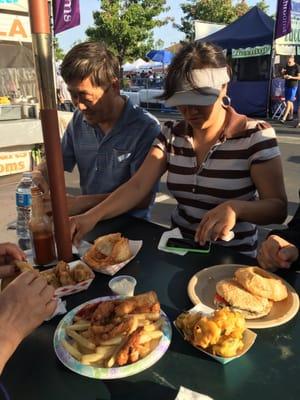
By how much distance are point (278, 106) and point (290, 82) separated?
3.57 feet

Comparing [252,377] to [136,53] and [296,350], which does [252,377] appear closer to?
[296,350]

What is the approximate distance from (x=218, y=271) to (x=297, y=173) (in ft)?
16.8

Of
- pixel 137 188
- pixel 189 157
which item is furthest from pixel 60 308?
pixel 189 157

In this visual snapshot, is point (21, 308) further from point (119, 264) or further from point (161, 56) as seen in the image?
point (161, 56)

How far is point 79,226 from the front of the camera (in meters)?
1.73

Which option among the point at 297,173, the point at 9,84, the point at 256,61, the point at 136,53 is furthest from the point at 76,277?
the point at 136,53

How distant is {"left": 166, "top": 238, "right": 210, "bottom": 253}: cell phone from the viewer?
1.61 m

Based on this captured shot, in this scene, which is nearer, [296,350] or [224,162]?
[296,350]

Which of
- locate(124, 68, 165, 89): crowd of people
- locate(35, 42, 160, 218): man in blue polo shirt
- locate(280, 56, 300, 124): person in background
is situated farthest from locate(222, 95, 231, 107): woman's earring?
locate(124, 68, 165, 89): crowd of people

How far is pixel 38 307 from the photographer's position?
1.00 m

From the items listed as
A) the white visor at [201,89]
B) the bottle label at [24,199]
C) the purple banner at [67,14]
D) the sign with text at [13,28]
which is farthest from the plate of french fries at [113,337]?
the purple banner at [67,14]

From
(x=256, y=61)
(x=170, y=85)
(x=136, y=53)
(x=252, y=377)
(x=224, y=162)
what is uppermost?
(x=136, y=53)

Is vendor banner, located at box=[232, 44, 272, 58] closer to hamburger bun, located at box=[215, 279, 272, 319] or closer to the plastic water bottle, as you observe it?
the plastic water bottle

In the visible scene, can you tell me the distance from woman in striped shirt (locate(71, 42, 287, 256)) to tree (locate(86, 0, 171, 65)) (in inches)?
814
